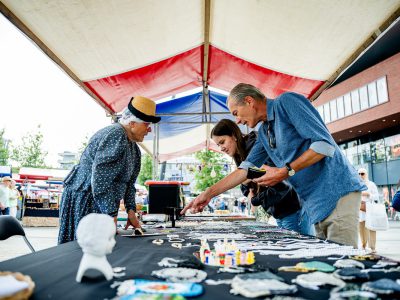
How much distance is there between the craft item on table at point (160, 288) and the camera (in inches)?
25.3

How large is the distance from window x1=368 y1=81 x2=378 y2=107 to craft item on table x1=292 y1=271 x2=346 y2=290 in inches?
817

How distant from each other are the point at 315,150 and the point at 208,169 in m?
20.5

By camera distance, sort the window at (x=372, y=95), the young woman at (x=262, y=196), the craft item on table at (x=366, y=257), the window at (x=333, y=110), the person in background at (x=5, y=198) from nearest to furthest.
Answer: the craft item on table at (x=366, y=257), the young woman at (x=262, y=196), the person in background at (x=5, y=198), the window at (x=372, y=95), the window at (x=333, y=110)

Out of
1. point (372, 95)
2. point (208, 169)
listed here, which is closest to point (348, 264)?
point (372, 95)

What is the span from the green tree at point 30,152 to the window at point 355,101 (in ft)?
86.9

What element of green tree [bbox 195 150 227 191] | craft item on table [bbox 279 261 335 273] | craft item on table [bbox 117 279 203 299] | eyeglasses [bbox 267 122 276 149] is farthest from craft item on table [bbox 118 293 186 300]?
green tree [bbox 195 150 227 191]

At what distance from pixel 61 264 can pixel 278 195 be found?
1.82 metres

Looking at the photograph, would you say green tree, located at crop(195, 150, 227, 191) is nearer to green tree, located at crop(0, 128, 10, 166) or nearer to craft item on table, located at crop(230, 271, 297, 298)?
green tree, located at crop(0, 128, 10, 166)

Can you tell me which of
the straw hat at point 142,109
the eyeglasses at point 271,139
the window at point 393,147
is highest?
the window at point 393,147

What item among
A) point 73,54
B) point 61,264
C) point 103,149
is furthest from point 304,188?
point 73,54

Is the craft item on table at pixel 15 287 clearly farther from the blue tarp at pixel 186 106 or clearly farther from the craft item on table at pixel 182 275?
the blue tarp at pixel 186 106

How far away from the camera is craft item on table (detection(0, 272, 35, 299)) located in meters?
0.59

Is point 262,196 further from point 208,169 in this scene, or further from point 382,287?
point 208,169

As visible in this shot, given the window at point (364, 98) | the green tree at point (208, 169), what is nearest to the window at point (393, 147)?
the window at point (364, 98)
